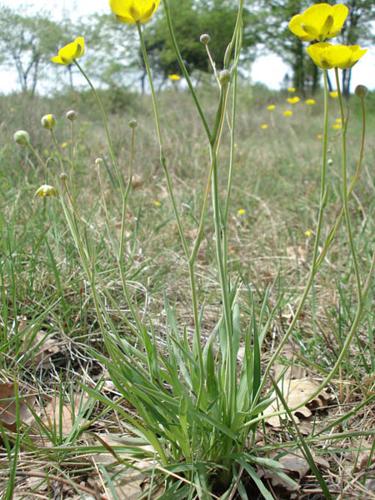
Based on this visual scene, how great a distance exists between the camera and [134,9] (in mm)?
673

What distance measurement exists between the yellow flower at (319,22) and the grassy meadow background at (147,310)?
0.43m

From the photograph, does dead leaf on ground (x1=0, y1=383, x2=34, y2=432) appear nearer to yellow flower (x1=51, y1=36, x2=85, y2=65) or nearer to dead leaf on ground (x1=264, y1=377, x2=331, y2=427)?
dead leaf on ground (x1=264, y1=377, x2=331, y2=427)

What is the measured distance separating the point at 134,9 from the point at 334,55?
279mm

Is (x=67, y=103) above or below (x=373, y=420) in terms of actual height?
above

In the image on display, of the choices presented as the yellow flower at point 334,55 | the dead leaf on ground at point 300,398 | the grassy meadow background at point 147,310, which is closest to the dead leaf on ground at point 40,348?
the grassy meadow background at point 147,310

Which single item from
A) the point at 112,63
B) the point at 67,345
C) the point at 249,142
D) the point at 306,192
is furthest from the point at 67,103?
the point at 112,63

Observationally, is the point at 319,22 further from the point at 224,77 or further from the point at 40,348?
the point at 40,348

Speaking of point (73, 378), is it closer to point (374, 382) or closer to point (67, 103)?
point (374, 382)

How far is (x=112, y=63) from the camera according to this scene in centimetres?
1912

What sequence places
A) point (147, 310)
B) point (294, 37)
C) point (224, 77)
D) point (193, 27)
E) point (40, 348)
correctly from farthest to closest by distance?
point (193, 27), point (294, 37), point (147, 310), point (40, 348), point (224, 77)

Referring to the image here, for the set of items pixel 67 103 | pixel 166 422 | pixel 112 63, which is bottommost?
A: pixel 166 422

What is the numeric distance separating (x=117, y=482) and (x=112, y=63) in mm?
20117

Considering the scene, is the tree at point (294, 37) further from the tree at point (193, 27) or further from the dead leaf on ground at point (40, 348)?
the dead leaf on ground at point (40, 348)

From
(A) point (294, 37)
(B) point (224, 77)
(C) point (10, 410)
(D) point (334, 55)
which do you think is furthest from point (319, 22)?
(A) point (294, 37)
